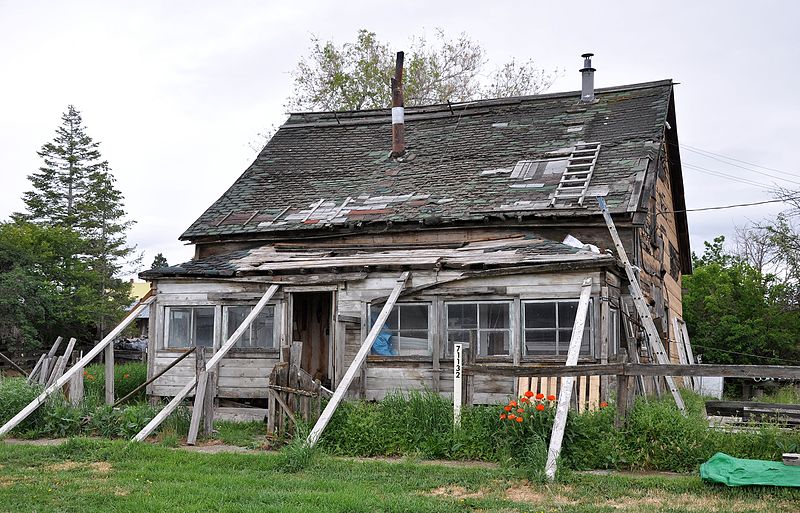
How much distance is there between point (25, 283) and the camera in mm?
30375

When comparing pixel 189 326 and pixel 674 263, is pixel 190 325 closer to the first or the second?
pixel 189 326

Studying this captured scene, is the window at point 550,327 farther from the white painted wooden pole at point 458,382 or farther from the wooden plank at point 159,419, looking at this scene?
the wooden plank at point 159,419

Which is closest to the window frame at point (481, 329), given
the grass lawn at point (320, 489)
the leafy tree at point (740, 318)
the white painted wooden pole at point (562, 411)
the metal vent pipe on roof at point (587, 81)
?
the white painted wooden pole at point (562, 411)

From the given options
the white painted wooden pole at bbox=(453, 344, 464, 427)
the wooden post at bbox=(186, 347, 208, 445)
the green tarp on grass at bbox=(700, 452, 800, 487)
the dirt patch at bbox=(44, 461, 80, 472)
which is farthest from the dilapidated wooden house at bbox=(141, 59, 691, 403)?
the green tarp on grass at bbox=(700, 452, 800, 487)

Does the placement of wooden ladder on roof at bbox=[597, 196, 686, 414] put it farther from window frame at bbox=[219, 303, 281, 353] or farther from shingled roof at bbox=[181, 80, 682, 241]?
window frame at bbox=[219, 303, 281, 353]

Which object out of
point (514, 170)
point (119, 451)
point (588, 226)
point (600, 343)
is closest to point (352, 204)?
point (514, 170)

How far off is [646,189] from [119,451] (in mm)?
10096

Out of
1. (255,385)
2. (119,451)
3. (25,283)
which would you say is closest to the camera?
(119,451)

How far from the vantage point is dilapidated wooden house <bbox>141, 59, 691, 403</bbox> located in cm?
1369

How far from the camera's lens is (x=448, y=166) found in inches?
725

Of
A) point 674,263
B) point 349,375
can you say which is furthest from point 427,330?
point 674,263

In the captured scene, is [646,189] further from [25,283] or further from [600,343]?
[25,283]

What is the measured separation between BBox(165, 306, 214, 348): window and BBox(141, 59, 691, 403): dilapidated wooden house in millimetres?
28

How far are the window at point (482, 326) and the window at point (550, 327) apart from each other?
34cm
